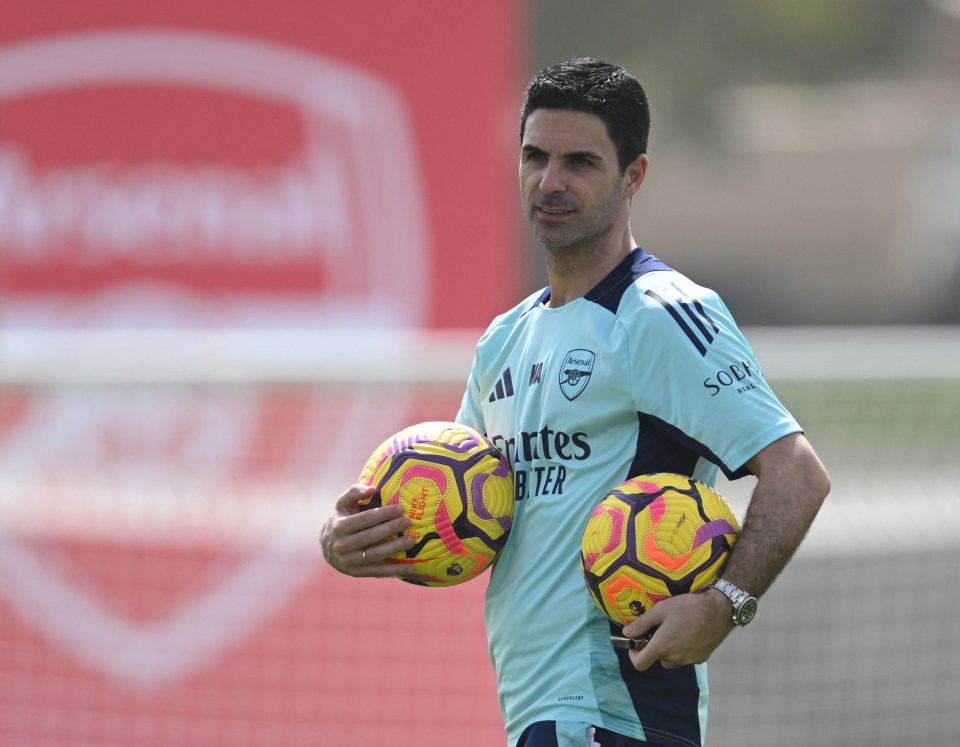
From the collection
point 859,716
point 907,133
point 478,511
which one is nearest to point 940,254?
point 907,133

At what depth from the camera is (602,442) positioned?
3570 millimetres

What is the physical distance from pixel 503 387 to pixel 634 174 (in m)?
0.67

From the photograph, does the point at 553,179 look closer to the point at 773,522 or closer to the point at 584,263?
the point at 584,263

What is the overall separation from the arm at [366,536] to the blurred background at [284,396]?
14.4 feet

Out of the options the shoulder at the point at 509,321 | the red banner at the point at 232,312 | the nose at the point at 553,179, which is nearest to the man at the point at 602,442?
the nose at the point at 553,179

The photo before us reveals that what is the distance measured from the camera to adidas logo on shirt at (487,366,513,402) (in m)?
3.86

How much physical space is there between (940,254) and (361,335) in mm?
15594

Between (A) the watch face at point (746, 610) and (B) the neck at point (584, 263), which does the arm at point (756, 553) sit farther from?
(B) the neck at point (584, 263)

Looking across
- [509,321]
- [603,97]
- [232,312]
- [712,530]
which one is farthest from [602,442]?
[232,312]

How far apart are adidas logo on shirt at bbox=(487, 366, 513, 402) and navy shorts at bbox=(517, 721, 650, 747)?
0.87 meters

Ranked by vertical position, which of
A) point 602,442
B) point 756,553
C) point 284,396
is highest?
point 602,442

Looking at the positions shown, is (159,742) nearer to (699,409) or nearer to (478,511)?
(478,511)

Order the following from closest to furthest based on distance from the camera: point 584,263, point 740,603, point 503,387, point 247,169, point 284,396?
point 740,603, point 584,263, point 503,387, point 284,396, point 247,169

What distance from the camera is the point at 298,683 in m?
8.55
